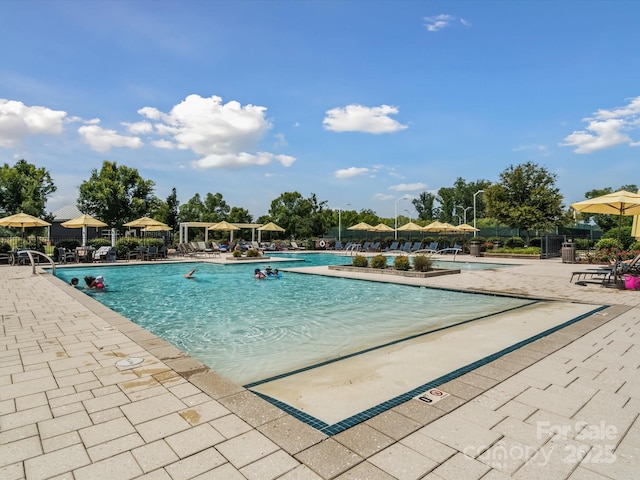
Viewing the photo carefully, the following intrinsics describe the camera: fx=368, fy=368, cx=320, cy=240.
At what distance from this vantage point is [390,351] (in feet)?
14.8

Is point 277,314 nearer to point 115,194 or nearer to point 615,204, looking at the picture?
point 615,204

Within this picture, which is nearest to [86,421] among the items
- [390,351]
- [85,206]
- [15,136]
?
[390,351]

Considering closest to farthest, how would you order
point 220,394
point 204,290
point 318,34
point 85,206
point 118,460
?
point 118,460 < point 220,394 < point 204,290 < point 318,34 < point 85,206

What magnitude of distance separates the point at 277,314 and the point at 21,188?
1424 inches

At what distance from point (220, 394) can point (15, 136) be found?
2253cm

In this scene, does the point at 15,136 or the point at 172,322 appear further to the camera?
the point at 15,136

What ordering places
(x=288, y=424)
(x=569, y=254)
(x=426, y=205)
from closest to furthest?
(x=288, y=424) → (x=569, y=254) → (x=426, y=205)

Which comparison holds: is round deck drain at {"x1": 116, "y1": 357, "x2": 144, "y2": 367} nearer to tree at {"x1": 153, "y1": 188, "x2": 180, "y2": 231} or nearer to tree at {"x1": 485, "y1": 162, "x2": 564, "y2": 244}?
tree at {"x1": 485, "y1": 162, "x2": 564, "y2": 244}

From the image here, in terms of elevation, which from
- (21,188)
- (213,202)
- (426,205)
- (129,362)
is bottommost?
(129,362)

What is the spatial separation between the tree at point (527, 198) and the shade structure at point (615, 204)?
14555 millimetres

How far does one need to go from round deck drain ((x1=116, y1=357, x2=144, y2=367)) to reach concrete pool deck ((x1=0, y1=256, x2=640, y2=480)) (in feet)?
0.19

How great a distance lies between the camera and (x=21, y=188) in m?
32.4

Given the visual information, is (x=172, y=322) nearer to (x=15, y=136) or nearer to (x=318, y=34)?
(x=318, y=34)

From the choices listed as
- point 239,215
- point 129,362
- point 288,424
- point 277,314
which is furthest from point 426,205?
point 288,424
